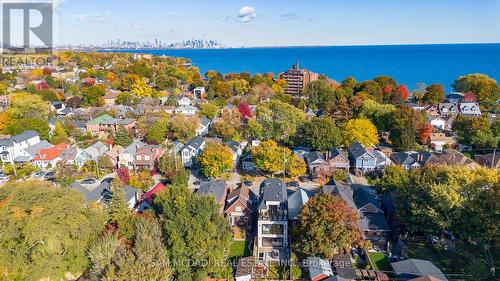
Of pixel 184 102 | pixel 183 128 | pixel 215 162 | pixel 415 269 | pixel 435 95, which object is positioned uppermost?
pixel 435 95

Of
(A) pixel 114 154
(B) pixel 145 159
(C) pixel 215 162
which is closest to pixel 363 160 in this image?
(C) pixel 215 162

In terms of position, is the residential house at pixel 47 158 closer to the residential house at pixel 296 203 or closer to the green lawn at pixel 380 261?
the residential house at pixel 296 203

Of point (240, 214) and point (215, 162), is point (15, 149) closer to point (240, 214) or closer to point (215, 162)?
point (215, 162)

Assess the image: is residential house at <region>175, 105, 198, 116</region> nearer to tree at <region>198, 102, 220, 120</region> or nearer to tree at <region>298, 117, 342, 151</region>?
tree at <region>198, 102, 220, 120</region>

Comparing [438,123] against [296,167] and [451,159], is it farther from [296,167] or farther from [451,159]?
[296,167]

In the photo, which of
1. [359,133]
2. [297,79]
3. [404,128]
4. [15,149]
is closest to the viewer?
[15,149]

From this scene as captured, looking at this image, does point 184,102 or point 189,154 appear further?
point 184,102

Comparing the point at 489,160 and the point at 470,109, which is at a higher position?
the point at 470,109

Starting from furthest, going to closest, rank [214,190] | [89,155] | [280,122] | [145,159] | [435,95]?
[435,95] → [280,122] → [89,155] → [145,159] → [214,190]
